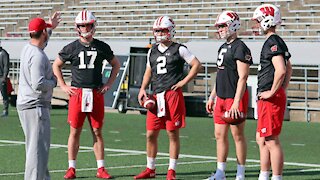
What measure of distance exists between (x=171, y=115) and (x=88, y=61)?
1231 millimetres

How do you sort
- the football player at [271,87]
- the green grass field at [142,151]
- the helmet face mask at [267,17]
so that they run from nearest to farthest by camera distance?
1. the football player at [271,87]
2. the helmet face mask at [267,17]
3. the green grass field at [142,151]

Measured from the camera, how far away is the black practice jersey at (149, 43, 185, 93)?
11945 mm

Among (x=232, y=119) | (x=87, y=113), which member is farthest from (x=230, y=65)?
(x=87, y=113)

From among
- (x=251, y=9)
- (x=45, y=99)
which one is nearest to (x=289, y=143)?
(x=45, y=99)

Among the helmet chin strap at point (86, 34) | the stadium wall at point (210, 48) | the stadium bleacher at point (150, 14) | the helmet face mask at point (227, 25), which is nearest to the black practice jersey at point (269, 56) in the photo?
the helmet face mask at point (227, 25)

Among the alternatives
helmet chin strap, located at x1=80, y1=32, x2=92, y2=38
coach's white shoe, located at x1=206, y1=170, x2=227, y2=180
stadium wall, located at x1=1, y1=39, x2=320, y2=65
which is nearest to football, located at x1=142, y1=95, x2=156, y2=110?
helmet chin strap, located at x1=80, y1=32, x2=92, y2=38

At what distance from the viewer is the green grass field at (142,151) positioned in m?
12.5

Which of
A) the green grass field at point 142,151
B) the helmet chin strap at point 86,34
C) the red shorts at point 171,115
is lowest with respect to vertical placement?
the green grass field at point 142,151

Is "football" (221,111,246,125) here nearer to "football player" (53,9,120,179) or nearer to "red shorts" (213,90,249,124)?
"red shorts" (213,90,249,124)

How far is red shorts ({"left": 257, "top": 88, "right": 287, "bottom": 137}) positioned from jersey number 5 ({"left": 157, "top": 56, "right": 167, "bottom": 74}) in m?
1.93

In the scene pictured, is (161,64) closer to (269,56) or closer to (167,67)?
(167,67)

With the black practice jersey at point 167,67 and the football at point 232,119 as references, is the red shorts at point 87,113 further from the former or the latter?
the football at point 232,119

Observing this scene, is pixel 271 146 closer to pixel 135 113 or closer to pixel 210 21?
pixel 135 113

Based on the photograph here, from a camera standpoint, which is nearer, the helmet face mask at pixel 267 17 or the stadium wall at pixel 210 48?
the helmet face mask at pixel 267 17
